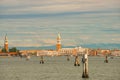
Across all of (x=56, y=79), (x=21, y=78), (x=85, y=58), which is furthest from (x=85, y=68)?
(x=21, y=78)

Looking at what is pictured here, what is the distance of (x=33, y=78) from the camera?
54.8 meters

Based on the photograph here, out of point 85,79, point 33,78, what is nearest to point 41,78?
point 33,78

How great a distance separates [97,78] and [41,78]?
606 cm

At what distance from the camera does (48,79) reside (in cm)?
5338

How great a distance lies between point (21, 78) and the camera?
5519 cm

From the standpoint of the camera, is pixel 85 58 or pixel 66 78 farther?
pixel 66 78

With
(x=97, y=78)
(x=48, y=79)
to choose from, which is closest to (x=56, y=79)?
(x=48, y=79)

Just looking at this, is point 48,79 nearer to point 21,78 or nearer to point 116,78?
point 21,78

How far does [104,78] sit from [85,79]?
12.1 ft

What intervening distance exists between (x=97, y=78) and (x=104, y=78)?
76cm

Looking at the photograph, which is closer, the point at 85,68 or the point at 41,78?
the point at 85,68

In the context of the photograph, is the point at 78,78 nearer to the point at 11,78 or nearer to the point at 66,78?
the point at 66,78

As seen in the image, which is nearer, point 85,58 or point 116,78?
point 85,58

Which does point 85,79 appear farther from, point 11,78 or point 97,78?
point 11,78
